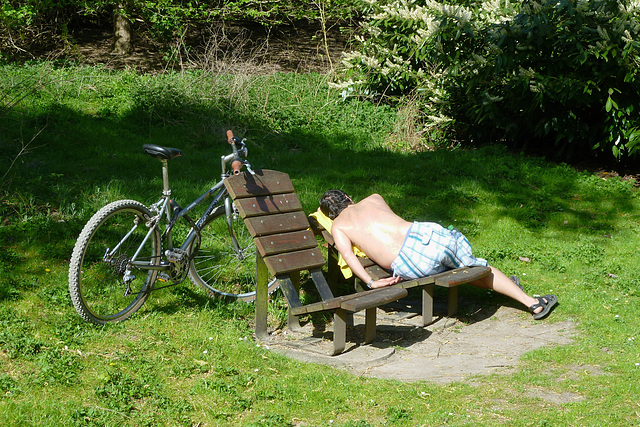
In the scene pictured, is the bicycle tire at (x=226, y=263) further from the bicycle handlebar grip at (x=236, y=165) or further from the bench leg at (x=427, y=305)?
the bench leg at (x=427, y=305)

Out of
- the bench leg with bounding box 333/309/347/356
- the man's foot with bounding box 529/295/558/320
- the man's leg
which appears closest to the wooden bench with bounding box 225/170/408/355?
the bench leg with bounding box 333/309/347/356

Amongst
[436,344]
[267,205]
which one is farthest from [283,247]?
[436,344]

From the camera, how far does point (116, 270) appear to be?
4.82m

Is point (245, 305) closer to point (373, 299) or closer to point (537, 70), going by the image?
point (373, 299)

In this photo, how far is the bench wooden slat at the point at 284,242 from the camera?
4.93m

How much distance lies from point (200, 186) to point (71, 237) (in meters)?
1.93

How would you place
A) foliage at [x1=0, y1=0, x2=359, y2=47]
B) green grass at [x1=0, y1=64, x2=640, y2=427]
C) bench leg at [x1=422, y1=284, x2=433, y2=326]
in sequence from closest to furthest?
green grass at [x1=0, y1=64, x2=640, y2=427] → bench leg at [x1=422, y1=284, x2=433, y2=326] → foliage at [x1=0, y1=0, x2=359, y2=47]

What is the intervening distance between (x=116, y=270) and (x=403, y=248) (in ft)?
7.06

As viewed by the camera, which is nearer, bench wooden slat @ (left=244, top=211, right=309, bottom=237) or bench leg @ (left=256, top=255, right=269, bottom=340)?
bench wooden slat @ (left=244, top=211, right=309, bottom=237)

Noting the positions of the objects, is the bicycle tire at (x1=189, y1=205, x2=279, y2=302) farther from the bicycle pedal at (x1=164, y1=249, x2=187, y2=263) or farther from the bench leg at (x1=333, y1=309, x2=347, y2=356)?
the bench leg at (x1=333, y1=309, x2=347, y2=356)

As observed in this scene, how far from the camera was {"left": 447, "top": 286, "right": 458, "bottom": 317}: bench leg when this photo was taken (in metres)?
5.55

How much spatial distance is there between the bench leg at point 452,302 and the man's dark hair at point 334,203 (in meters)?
1.12

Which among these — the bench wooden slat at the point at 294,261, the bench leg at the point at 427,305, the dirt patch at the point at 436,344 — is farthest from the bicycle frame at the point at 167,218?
the bench leg at the point at 427,305

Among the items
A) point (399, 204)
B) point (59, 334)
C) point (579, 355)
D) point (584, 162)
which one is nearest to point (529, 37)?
point (584, 162)
